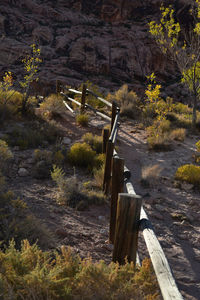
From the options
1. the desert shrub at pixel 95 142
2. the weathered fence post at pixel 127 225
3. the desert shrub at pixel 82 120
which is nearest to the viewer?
the weathered fence post at pixel 127 225

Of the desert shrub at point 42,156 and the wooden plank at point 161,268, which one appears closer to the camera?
the wooden plank at point 161,268

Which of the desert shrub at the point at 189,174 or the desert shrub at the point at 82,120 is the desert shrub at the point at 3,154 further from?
the desert shrub at the point at 82,120

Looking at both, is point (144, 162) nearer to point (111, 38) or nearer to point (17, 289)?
point (17, 289)

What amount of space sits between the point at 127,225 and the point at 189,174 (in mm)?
4813

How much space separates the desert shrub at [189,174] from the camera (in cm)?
633

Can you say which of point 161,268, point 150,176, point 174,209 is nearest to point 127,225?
point 161,268

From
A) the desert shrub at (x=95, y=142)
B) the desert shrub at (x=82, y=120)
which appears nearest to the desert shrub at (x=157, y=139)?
the desert shrub at (x=95, y=142)

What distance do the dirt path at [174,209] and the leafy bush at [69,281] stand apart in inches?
63.6

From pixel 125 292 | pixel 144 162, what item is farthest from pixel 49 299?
pixel 144 162

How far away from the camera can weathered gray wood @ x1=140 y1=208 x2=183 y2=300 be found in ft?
4.63

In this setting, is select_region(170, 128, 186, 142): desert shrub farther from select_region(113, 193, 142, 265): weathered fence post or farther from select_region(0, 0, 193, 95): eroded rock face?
select_region(0, 0, 193, 95): eroded rock face

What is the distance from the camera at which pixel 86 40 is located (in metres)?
29.1

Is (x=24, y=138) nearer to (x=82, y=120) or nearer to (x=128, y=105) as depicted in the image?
(x=82, y=120)

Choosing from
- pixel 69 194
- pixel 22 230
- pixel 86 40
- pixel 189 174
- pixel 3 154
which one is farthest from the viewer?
pixel 86 40
